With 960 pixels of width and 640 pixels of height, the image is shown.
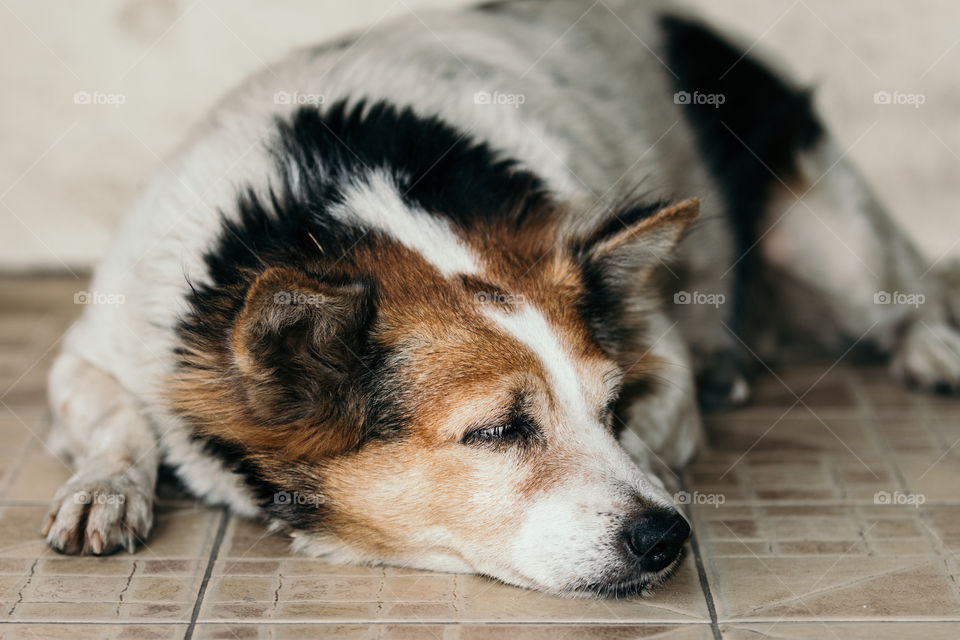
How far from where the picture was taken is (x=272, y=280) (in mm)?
2613

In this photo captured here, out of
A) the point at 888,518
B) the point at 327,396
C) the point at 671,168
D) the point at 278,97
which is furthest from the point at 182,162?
the point at 888,518

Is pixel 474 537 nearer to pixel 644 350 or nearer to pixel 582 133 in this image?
pixel 644 350

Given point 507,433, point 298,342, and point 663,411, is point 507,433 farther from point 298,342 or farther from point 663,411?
point 663,411

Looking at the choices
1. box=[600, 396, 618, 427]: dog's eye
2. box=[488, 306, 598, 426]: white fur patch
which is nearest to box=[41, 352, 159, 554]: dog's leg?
box=[488, 306, 598, 426]: white fur patch

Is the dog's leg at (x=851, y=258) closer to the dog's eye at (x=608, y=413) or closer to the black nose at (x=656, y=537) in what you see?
the dog's eye at (x=608, y=413)

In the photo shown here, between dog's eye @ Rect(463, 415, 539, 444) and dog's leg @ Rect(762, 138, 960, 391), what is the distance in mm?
2279

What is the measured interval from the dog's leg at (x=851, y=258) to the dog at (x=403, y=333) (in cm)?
89

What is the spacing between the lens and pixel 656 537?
2900 millimetres

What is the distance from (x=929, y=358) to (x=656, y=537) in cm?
211

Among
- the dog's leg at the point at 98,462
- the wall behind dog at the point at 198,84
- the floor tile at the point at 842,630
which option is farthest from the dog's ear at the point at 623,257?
the wall behind dog at the point at 198,84

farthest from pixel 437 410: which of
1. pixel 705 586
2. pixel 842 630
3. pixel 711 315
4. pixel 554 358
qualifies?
pixel 711 315

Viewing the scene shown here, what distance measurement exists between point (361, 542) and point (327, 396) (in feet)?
1.48

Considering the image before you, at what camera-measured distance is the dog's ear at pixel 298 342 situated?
8.79 feet

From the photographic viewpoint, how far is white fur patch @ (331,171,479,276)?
3100 millimetres
